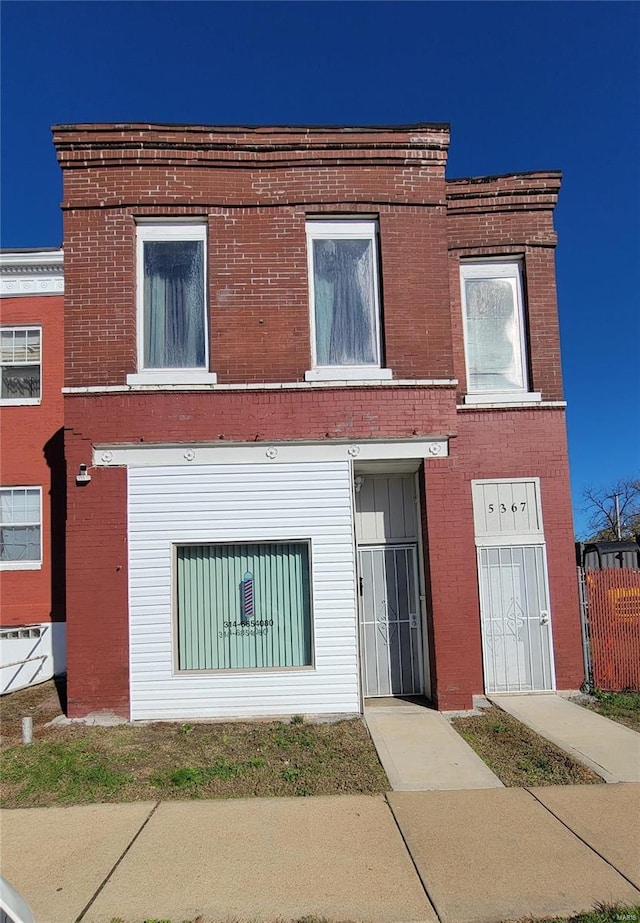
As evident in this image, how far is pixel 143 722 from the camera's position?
24.9 feet

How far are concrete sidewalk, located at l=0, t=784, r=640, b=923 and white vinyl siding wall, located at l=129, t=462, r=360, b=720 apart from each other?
2.45 metres

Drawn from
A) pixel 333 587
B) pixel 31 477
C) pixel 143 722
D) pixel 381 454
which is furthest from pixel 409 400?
pixel 31 477

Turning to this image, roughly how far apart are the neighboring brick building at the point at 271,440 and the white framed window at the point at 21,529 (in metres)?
5.07

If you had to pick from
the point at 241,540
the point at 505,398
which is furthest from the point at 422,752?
the point at 505,398

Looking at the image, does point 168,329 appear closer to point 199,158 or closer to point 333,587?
point 199,158

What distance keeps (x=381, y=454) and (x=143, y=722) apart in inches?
169

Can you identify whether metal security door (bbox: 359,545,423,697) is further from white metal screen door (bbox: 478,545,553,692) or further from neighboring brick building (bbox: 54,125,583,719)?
white metal screen door (bbox: 478,545,553,692)

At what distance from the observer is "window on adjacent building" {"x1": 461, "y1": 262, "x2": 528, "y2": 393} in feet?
31.5

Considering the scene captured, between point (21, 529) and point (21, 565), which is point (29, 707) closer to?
point (21, 565)

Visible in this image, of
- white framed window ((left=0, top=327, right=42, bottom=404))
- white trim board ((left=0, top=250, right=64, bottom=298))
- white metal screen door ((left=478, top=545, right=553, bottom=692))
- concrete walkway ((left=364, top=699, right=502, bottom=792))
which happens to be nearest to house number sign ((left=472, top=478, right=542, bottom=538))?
white metal screen door ((left=478, top=545, right=553, bottom=692))

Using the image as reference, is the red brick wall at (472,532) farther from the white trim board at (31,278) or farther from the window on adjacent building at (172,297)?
the white trim board at (31,278)

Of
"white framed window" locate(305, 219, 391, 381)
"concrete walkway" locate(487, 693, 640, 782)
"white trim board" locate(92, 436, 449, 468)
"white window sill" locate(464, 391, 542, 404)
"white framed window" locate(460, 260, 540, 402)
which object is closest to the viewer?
"concrete walkway" locate(487, 693, 640, 782)

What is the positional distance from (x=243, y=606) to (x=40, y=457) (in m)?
6.54

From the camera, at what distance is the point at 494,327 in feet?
31.7
